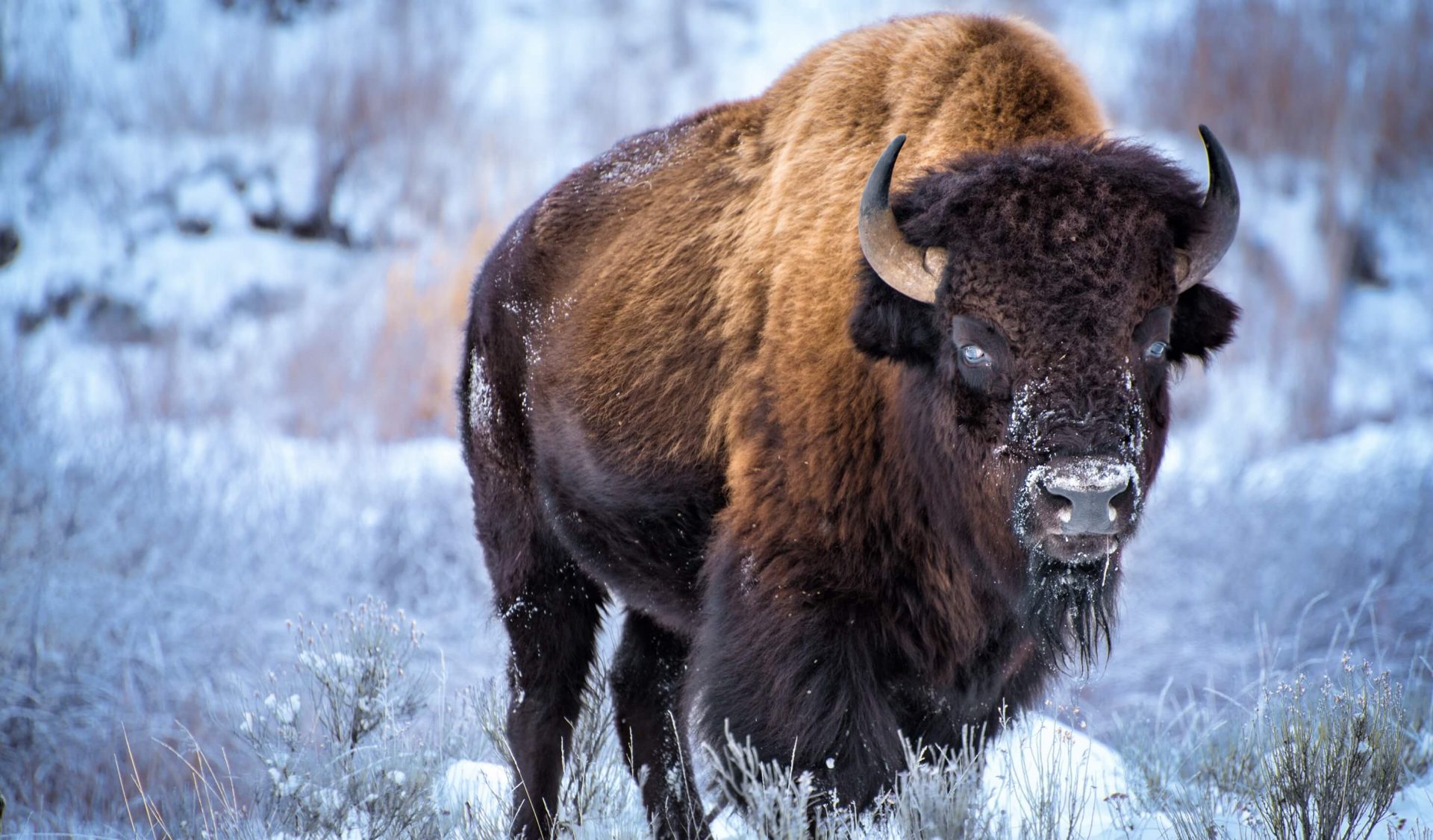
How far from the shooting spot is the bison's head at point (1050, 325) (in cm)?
254

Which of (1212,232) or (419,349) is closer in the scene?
(1212,232)

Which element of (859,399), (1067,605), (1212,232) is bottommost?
(1067,605)

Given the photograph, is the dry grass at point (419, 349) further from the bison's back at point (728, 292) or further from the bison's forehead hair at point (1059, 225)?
the bison's forehead hair at point (1059, 225)

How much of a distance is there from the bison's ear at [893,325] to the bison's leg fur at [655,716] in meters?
1.85

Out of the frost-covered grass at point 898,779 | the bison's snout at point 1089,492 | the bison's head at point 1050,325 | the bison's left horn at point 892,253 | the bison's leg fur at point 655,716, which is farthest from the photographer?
the bison's leg fur at point 655,716

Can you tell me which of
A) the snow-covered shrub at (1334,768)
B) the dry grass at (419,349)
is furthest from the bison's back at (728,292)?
the dry grass at (419,349)

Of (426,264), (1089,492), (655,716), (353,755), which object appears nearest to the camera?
(1089,492)

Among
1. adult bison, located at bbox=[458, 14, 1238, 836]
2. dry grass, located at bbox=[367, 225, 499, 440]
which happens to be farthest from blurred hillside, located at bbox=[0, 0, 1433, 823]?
adult bison, located at bbox=[458, 14, 1238, 836]

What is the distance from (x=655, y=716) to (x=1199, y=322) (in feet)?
8.02

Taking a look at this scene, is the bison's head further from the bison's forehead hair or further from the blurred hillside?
the blurred hillside

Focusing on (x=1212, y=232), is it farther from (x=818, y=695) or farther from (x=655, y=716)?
(x=655, y=716)

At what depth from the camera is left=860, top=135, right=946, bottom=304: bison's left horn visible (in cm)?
278

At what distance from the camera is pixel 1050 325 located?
2.60 metres

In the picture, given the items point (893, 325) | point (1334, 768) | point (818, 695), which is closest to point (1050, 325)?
point (893, 325)
